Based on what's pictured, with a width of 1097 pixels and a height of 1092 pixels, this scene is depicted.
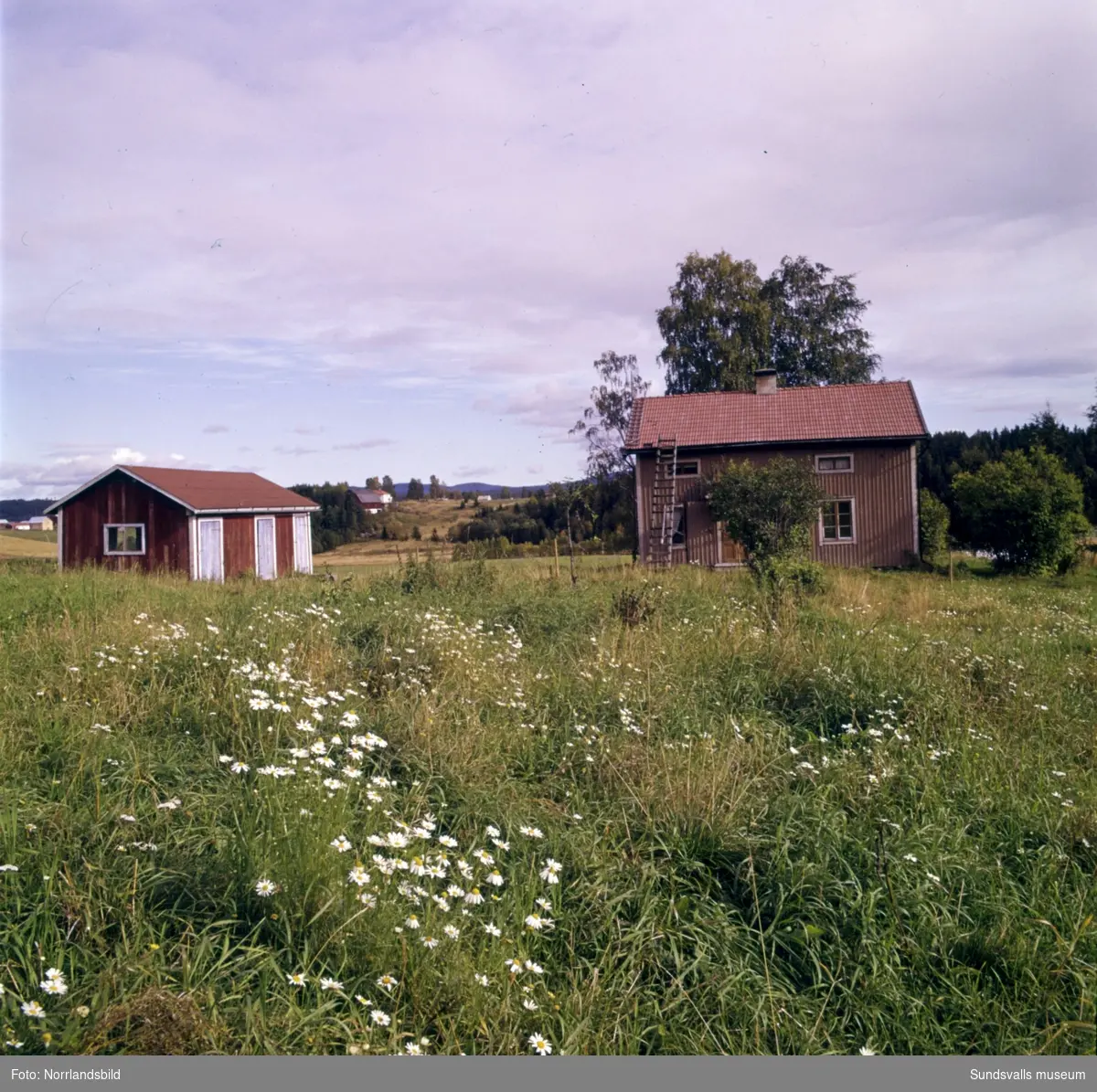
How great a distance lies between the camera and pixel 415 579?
38.3 ft

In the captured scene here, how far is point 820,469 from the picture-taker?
26141 mm

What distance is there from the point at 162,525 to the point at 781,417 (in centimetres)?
1869

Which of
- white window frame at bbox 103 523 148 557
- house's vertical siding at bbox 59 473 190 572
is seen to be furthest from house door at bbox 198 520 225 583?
white window frame at bbox 103 523 148 557

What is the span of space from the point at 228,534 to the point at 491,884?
26.6 meters

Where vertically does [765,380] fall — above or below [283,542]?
above

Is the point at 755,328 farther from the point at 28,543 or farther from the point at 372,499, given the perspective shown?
the point at 28,543

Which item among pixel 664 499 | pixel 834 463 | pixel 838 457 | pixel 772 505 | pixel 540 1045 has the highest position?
pixel 838 457

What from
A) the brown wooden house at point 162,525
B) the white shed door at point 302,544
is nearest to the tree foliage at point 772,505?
the brown wooden house at point 162,525

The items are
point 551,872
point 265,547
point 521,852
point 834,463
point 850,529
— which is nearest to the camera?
point 551,872

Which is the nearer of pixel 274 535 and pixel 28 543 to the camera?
pixel 274 535

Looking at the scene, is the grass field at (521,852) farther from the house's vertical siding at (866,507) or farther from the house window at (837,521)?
the house window at (837,521)

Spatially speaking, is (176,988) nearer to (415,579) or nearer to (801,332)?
(415,579)

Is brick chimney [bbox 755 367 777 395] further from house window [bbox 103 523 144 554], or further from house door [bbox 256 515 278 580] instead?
house window [bbox 103 523 144 554]

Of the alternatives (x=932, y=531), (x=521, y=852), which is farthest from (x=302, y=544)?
(x=521, y=852)
